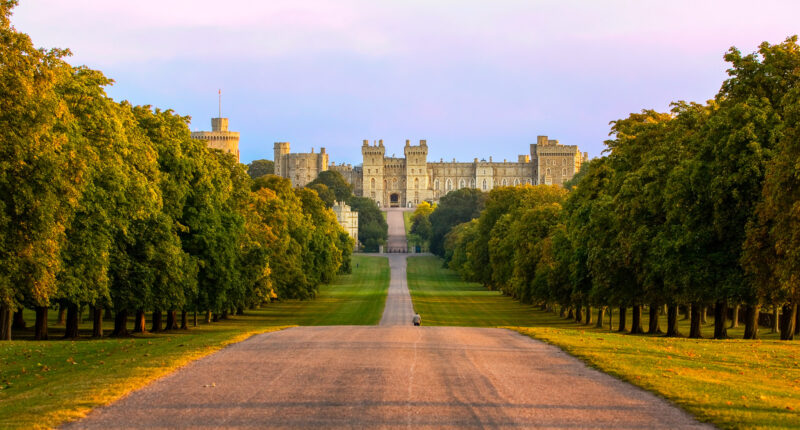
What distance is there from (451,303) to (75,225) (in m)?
40.9

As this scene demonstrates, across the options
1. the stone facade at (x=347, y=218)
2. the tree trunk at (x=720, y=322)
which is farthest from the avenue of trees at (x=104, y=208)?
the stone facade at (x=347, y=218)

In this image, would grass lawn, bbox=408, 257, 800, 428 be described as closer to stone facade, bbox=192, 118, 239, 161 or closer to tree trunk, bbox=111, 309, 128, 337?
tree trunk, bbox=111, 309, 128, 337

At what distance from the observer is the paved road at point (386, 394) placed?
1052cm

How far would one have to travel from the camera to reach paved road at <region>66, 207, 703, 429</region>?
414 inches

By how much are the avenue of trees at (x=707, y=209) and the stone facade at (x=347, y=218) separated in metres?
104

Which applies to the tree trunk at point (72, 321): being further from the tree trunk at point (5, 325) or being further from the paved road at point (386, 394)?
the paved road at point (386, 394)

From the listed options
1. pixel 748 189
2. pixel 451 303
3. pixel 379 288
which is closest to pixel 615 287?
pixel 748 189

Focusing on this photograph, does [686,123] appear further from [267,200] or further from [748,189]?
[267,200]

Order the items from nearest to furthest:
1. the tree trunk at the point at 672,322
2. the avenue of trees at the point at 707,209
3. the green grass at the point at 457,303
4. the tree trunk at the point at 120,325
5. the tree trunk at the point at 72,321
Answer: the avenue of trees at the point at 707,209, the tree trunk at the point at 72,321, the tree trunk at the point at 120,325, the tree trunk at the point at 672,322, the green grass at the point at 457,303

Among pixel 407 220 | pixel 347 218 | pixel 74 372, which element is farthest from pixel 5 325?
pixel 407 220

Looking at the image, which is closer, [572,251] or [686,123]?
[686,123]

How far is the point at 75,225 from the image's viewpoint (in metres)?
26.5

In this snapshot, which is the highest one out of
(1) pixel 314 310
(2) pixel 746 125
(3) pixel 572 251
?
(2) pixel 746 125

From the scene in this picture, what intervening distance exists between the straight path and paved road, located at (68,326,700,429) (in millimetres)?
26185
